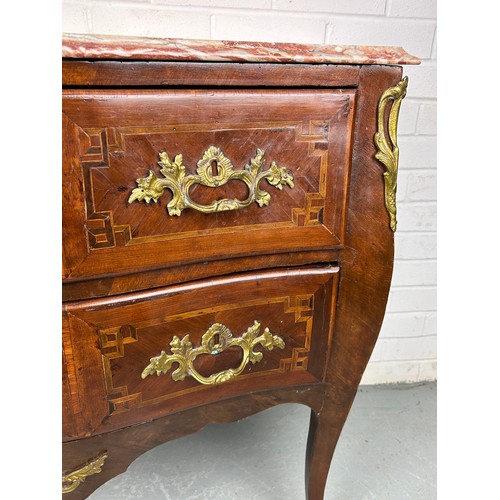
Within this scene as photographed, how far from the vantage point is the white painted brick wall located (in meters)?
1.02

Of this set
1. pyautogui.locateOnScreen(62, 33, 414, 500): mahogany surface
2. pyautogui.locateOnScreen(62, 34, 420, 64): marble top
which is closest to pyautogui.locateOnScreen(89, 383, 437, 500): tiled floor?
pyautogui.locateOnScreen(62, 33, 414, 500): mahogany surface

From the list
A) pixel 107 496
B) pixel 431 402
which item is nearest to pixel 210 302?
pixel 107 496

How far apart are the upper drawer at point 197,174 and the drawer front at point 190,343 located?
2.1 inches

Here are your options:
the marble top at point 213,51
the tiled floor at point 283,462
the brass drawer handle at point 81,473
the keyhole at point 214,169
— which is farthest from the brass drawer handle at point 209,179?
the tiled floor at point 283,462

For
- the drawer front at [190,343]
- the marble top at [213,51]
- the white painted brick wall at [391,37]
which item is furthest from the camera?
the white painted brick wall at [391,37]

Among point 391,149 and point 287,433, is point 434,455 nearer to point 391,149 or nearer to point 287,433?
point 287,433

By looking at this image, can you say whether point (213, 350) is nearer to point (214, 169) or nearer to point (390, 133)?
point (214, 169)

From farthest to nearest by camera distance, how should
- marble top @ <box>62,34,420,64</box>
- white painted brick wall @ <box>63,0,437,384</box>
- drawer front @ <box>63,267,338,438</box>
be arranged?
white painted brick wall @ <box>63,0,437,384</box>
drawer front @ <box>63,267,338,438</box>
marble top @ <box>62,34,420,64</box>

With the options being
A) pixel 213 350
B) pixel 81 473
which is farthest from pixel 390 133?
pixel 81 473

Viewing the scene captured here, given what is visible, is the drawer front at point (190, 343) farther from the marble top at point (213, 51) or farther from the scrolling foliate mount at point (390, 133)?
the marble top at point (213, 51)

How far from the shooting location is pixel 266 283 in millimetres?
682

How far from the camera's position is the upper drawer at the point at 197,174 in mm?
541

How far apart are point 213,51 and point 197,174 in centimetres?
14

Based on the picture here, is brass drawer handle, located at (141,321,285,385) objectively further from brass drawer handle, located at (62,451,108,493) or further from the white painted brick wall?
the white painted brick wall
